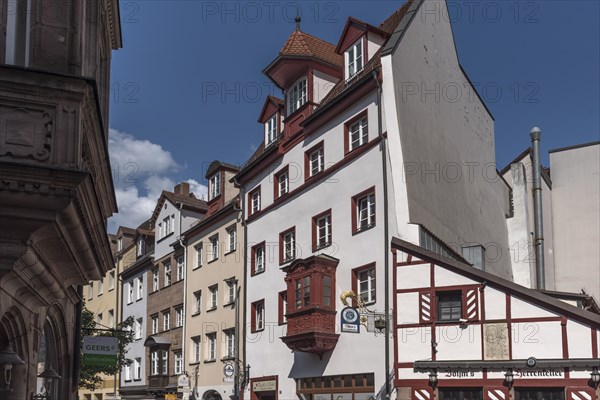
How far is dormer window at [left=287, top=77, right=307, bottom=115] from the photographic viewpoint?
29406 millimetres

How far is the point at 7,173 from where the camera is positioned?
7.73 meters

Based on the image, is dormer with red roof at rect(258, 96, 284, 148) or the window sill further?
dormer with red roof at rect(258, 96, 284, 148)

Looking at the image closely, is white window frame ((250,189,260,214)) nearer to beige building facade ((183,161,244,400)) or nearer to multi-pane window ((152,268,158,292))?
beige building facade ((183,161,244,400))

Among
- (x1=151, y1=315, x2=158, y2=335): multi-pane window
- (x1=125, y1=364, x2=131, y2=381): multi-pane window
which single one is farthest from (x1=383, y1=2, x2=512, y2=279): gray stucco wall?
(x1=125, y1=364, x2=131, y2=381): multi-pane window

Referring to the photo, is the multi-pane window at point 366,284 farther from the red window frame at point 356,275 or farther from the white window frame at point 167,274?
the white window frame at point 167,274

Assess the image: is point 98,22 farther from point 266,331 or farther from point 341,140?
point 266,331

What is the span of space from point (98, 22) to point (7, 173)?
4583 mm

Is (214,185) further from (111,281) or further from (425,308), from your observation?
(425,308)

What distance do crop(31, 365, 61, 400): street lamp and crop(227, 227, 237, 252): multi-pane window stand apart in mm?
22282

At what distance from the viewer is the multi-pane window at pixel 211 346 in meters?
34.0

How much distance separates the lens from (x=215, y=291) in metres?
35.2

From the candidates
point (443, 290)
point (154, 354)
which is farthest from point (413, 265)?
point (154, 354)

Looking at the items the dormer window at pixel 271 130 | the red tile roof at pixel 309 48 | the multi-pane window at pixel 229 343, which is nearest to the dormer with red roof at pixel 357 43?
the red tile roof at pixel 309 48

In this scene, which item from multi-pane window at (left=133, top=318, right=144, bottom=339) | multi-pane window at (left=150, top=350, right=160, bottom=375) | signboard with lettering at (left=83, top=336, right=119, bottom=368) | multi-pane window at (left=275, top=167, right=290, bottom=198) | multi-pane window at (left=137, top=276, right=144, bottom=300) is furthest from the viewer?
multi-pane window at (left=137, top=276, right=144, bottom=300)
